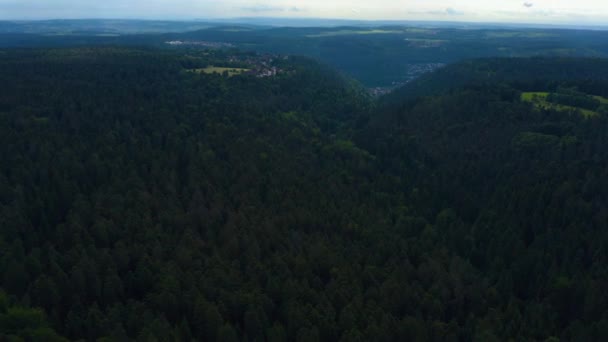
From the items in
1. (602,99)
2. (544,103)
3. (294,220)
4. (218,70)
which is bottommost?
(294,220)

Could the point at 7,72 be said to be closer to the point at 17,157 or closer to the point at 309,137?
the point at 17,157

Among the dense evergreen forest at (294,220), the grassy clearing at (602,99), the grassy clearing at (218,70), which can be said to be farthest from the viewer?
the grassy clearing at (218,70)

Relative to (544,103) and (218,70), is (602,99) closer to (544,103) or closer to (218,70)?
(544,103)

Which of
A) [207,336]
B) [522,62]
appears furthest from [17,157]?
[522,62]

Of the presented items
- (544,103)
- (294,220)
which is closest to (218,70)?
(544,103)

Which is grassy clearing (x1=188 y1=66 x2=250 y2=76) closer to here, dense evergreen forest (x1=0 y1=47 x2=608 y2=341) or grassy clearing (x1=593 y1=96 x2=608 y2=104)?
dense evergreen forest (x1=0 y1=47 x2=608 y2=341)

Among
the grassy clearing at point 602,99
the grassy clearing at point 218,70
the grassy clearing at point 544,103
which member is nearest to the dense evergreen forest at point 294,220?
the grassy clearing at point 544,103

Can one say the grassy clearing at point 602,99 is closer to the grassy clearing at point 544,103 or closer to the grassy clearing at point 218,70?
the grassy clearing at point 544,103

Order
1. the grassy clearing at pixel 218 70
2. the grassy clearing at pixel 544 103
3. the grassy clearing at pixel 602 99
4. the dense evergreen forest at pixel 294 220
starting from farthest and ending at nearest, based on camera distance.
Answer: the grassy clearing at pixel 218 70
the grassy clearing at pixel 602 99
the grassy clearing at pixel 544 103
the dense evergreen forest at pixel 294 220

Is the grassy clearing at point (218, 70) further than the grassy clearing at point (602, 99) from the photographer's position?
Yes

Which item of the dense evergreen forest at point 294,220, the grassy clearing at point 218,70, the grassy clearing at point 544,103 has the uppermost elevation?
the grassy clearing at point 218,70
